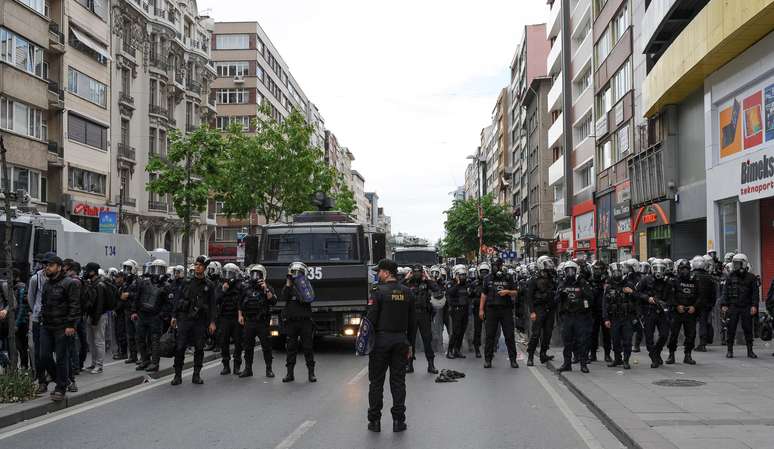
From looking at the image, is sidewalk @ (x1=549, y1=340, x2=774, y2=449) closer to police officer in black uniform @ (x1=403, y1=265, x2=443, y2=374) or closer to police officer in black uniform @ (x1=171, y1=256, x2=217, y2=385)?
police officer in black uniform @ (x1=403, y1=265, x2=443, y2=374)

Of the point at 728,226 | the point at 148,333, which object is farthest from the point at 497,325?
the point at 728,226

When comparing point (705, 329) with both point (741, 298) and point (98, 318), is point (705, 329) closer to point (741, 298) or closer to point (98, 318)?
point (741, 298)

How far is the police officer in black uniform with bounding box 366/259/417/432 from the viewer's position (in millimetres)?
8641

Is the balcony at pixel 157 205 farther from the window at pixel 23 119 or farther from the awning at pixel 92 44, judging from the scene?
the window at pixel 23 119

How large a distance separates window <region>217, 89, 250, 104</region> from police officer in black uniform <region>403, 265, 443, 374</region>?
61708mm

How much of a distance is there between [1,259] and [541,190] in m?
52.3

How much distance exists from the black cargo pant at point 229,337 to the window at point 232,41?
6579 centimetres

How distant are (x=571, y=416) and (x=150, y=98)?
45.4 meters

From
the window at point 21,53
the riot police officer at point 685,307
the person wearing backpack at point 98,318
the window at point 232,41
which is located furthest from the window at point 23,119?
the window at point 232,41

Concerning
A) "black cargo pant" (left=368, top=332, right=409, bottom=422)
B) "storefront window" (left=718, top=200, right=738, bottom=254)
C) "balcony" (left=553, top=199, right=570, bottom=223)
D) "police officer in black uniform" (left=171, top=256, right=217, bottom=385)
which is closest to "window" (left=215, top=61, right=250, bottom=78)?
"balcony" (left=553, top=199, right=570, bottom=223)

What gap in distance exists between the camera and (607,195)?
3759cm

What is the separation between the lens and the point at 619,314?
539 inches

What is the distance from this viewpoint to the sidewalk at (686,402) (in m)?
7.70

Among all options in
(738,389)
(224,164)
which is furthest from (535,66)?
(738,389)
